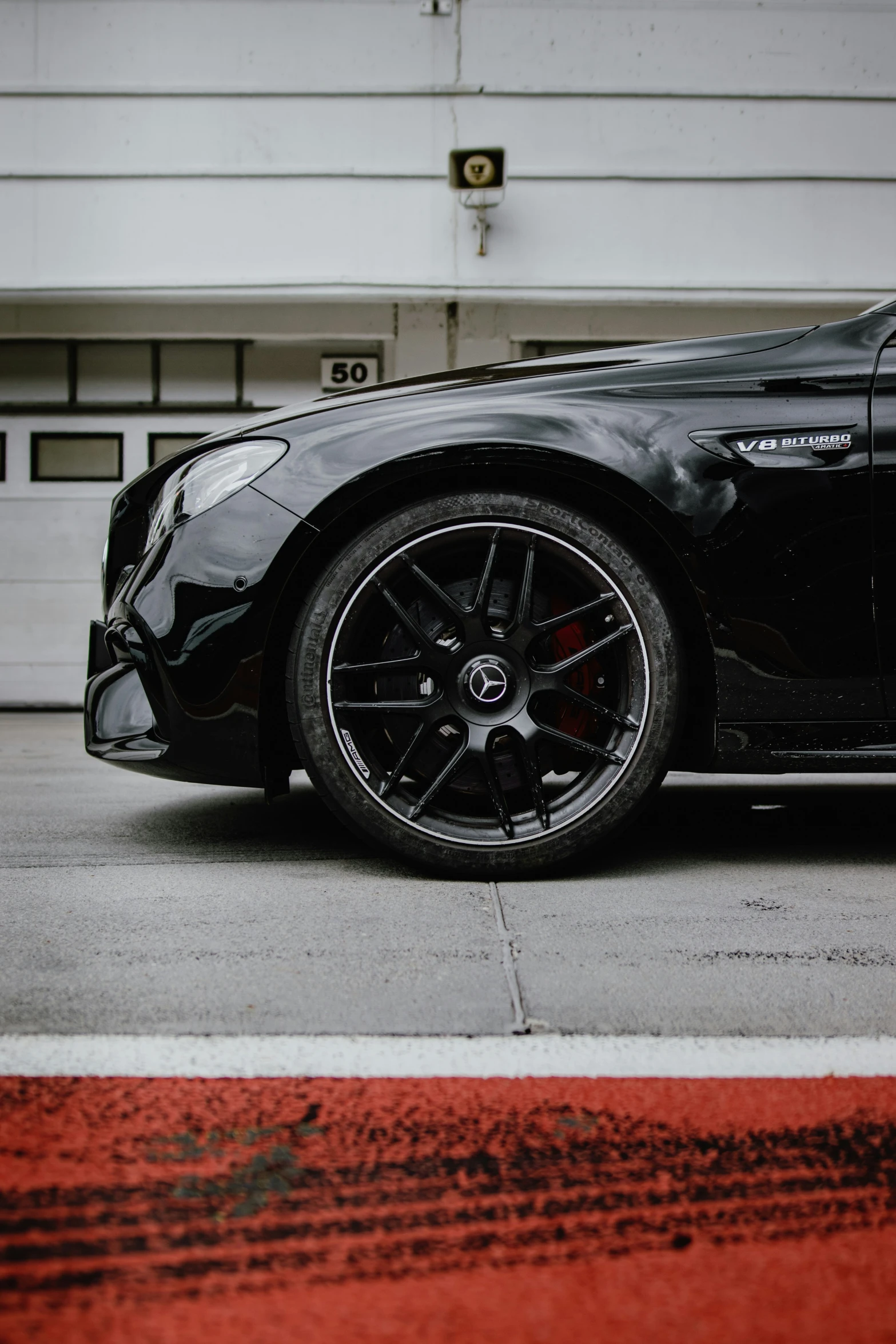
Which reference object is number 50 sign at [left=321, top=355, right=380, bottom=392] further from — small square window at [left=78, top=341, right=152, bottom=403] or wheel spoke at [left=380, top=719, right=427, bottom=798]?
wheel spoke at [left=380, top=719, right=427, bottom=798]

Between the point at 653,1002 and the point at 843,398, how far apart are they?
1.43 meters

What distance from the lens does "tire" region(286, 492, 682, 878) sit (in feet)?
7.96

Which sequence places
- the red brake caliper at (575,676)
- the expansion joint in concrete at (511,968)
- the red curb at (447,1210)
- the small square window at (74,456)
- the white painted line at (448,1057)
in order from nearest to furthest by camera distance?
the red curb at (447,1210)
the white painted line at (448,1057)
the expansion joint in concrete at (511,968)
the red brake caliper at (575,676)
the small square window at (74,456)

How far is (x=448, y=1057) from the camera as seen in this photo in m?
1.52

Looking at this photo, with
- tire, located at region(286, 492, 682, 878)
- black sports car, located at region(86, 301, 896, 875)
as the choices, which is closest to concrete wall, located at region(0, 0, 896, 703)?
black sports car, located at region(86, 301, 896, 875)

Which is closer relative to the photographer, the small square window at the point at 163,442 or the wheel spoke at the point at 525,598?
the wheel spoke at the point at 525,598

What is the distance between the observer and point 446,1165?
1232mm

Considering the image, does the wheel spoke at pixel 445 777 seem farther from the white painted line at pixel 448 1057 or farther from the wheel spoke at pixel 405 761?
the white painted line at pixel 448 1057

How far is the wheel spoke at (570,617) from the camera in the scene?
8.01ft

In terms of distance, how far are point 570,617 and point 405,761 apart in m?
0.47

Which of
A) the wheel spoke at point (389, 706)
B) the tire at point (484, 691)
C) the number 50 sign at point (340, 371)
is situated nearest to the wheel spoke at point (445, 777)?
the tire at point (484, 691)

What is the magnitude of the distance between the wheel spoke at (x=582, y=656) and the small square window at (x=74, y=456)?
628 centimetres

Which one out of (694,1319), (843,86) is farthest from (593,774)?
(843,86)

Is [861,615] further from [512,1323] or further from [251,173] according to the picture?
[251,173]
